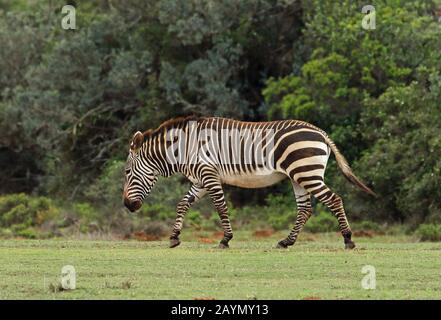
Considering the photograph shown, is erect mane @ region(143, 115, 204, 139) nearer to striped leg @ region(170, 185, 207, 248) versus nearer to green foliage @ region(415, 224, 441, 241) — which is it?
striped leg @ region(170, 185, 207, 248)

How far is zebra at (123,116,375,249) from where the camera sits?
70.1 ft

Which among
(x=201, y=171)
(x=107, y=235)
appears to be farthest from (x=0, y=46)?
(x=201, y=171)

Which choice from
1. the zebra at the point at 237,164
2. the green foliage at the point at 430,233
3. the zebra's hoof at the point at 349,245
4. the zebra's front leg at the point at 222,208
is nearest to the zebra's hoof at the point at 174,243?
the zebra at the point at 237,164

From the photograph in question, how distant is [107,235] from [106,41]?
503 inches

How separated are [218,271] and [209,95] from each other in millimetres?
18633

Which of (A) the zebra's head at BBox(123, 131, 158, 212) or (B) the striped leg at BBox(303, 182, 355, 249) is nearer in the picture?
(B) the striped leg at BBox(303, 182, 355, 249)

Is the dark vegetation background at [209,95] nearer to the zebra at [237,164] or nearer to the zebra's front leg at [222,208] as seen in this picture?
the zebra at [237,164]

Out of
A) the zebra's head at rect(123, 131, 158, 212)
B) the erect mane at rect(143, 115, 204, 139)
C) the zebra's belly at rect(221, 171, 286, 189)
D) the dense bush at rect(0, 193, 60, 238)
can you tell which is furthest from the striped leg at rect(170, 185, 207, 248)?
the dense bush at rect(0, 193, 60, 238)

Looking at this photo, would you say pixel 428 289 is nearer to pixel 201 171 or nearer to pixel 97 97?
pixel 201 171

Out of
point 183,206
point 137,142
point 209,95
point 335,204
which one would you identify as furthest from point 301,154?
point 209,95

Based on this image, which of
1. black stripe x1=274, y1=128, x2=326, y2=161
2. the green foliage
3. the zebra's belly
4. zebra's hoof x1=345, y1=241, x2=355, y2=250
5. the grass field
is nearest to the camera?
the grass field

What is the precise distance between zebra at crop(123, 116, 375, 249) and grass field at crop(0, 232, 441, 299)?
0.75 m

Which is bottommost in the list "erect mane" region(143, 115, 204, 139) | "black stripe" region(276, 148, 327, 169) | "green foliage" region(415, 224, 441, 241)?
"green foliage" region(415, 224, 441, 241)
